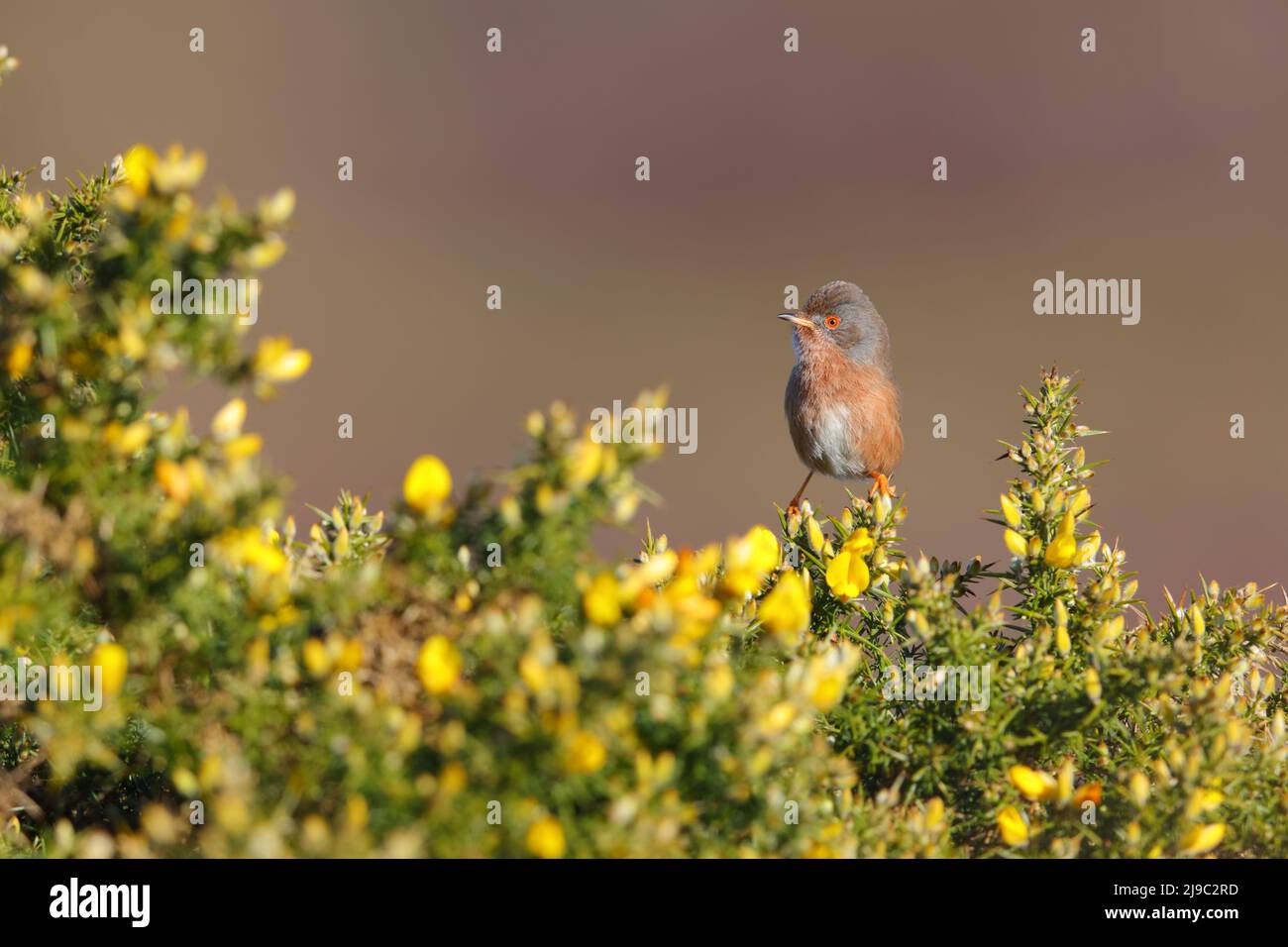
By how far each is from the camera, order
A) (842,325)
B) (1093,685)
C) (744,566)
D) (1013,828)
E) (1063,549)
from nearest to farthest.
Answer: (744,566) < (1013,828) < (1093,685) < (1063,549) < (842,325)

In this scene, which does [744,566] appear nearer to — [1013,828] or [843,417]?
[1013,828]

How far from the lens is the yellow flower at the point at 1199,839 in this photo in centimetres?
190

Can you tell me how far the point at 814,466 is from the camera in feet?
19.9

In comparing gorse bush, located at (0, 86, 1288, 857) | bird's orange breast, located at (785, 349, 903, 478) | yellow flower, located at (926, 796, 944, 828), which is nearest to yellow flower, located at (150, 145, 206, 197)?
gorse bush, located at (0, 86, 1288, 857)

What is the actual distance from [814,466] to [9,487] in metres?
4.73

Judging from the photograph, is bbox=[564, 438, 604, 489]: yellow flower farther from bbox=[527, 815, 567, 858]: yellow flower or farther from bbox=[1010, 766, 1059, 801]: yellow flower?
bbox=[1010, 766, 1059, 801]: yellow flower

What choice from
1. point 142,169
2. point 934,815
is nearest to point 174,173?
point 142,169

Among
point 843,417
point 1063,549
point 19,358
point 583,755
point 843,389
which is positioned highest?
point 843,389

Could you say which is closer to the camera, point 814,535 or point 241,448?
point 241,448

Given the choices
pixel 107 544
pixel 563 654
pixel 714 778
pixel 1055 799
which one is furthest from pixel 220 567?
pixel 1055 799

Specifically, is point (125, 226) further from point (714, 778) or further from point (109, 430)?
point (714, 778)

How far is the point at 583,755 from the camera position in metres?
1.49

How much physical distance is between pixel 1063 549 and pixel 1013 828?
81cm

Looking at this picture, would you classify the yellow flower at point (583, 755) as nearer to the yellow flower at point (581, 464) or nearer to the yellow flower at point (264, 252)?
the yellow flower at point (581, 464)
